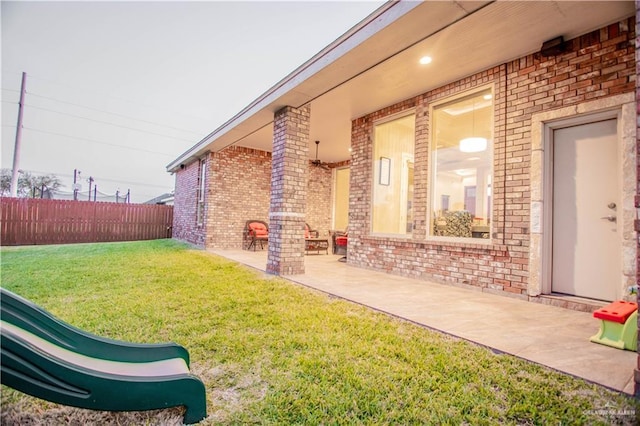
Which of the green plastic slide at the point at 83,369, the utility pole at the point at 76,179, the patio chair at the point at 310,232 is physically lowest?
the green plastic slide at the point at 83,369

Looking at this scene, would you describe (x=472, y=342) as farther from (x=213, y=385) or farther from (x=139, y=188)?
(x=139, y=188)

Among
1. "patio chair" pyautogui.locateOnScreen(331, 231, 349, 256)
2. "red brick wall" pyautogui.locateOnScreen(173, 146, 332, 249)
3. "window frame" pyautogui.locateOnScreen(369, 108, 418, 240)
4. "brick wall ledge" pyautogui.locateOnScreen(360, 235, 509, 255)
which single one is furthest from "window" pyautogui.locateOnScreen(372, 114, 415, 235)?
"red brick wall" pyautogui.locateOnScreen(173, 146, 332, 249)

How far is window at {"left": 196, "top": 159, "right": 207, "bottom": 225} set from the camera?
1021 centimetres

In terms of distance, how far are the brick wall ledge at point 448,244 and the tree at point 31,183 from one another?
67.1 feet

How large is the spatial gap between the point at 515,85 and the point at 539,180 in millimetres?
1408

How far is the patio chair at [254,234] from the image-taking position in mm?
9742

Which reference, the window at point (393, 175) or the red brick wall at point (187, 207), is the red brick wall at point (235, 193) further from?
the window at point (393, 175)

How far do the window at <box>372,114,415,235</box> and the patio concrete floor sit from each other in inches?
54.0

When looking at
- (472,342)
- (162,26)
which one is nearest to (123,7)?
(162,26)

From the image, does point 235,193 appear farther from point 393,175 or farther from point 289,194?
point 393,175

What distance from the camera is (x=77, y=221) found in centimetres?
1135

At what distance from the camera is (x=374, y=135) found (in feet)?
21.1

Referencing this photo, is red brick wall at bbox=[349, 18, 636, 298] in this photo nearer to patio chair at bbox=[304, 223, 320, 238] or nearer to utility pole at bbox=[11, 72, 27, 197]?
patio chair at bbox=[304, 223, 320, 238]

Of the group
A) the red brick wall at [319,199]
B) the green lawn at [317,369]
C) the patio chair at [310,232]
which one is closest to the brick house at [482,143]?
the green lawn at [317,369]
